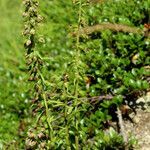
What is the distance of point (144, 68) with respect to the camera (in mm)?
6184

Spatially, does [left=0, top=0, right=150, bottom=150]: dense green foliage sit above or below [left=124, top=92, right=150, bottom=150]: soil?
above

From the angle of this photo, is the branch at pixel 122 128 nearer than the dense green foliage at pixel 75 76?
No

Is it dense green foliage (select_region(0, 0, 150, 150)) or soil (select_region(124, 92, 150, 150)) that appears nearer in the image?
dense green foliage (select_region(0, 0, 150, 150))

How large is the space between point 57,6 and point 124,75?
337cm

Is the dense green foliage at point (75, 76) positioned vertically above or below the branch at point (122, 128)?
above

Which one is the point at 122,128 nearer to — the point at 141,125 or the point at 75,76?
the point at 141,125

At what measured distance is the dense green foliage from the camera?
454cm

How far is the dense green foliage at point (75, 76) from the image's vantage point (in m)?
4.54

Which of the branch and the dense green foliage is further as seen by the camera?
the branch

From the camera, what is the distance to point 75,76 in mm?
4602

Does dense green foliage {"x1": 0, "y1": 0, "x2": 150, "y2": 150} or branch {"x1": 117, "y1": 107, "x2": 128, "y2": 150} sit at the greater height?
dense green foliage {"x1": 0, "y1": 0, "x2": 150, "y2": 150}

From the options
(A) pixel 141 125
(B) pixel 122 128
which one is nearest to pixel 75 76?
(B) pixel 122 128

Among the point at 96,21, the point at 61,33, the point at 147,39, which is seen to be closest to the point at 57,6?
the point at 61,33

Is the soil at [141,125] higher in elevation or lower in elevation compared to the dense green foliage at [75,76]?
lower
